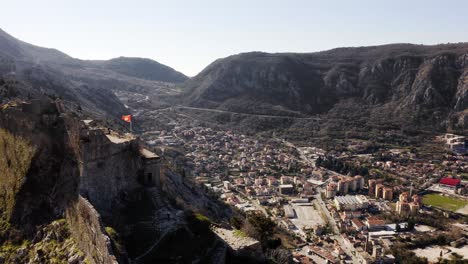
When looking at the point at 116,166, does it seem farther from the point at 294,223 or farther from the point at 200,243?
the point at 294,223

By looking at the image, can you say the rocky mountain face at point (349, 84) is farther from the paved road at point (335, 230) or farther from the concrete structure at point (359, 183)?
the paved road at point (335, 230)

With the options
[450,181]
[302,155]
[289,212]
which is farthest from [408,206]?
[302,155]

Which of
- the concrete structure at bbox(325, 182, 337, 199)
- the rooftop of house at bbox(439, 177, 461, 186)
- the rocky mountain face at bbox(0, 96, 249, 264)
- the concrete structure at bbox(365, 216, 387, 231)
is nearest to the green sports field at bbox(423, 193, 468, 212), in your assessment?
the rooftop of house at bbox(439, 177, 461, 186)

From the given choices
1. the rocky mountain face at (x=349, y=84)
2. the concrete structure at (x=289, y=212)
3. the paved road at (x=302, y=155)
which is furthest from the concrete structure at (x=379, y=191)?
the rocky mountain face at (x=349, y=84)

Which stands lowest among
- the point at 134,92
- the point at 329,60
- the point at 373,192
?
the point at 373,192

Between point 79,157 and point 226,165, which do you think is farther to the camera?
point 226,165

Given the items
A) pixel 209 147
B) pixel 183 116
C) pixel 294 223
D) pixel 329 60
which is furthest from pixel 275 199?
pixel 329 60
